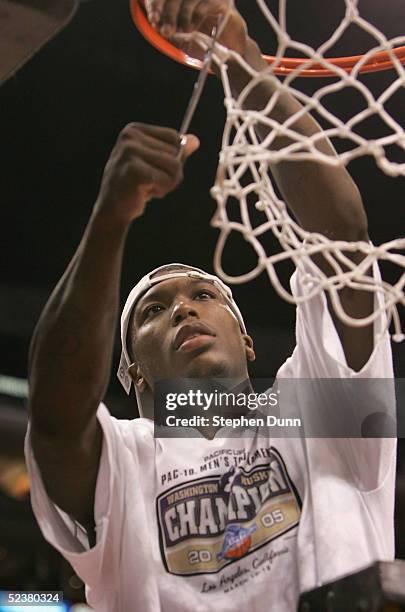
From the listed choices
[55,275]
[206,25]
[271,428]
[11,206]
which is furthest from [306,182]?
[55,275]

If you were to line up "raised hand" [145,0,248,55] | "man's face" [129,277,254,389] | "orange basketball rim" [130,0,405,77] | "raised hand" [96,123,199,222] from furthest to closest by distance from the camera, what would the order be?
"man's face" [129,277,254,389] < "orange basketball rim" [130,0,405,77] < "raised hand" [145,0,248,55] < "raised hand" [96,123,199,222]

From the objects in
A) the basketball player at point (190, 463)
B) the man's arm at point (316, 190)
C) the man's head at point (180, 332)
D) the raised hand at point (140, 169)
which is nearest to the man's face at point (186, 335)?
the man's head at point (180, 332)

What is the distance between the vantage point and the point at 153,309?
157cm

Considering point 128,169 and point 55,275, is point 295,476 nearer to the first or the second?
point 128,169

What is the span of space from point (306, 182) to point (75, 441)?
1.57 ft

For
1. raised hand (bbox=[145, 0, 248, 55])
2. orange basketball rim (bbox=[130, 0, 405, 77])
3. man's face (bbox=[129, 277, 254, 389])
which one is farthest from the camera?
man's face (bbox=[129, 277, 254, 389])

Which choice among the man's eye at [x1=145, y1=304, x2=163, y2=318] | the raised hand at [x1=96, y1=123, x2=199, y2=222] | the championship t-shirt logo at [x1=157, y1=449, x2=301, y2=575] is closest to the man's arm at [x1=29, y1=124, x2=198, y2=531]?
the raised hand at [x1=96, y1=123, x2=199, y2=222]

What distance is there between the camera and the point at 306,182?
1.32 meters

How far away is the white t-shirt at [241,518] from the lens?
3.99 feet

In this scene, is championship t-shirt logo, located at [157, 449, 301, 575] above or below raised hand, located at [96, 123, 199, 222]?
below

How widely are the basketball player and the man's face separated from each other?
11 centimetres

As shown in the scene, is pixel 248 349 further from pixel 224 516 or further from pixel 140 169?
pixel 140 169

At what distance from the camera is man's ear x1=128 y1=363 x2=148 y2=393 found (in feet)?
5.13

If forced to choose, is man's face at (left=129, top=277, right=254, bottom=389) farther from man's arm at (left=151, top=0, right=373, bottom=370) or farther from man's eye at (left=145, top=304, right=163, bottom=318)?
man's arm at (left=151, top=0, right=373, bottom=370)
